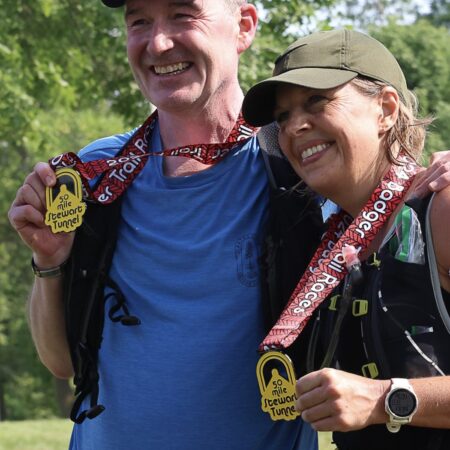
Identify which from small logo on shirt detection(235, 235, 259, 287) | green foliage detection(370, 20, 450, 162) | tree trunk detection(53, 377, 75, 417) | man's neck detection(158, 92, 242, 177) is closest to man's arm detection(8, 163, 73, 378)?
man's neck detection(158, 92, 242, 177)

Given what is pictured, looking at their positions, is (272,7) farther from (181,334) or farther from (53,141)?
(181,334)

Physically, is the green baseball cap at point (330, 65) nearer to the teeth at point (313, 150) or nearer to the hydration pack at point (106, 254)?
the teeth at point (313, 150)

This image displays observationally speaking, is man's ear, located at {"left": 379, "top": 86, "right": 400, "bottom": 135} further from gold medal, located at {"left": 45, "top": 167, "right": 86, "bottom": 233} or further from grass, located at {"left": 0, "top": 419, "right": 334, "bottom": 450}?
grass, located at {"left": 0, "top": 419, "right": 334, "bottom": 450}

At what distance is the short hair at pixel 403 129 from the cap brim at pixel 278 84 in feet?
0.19

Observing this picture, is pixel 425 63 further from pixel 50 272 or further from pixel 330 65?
pixel 330 65

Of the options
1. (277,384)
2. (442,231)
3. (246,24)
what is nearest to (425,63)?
(246,24)

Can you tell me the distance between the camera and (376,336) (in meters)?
2.69

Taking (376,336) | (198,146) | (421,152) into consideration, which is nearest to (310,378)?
(376,336)

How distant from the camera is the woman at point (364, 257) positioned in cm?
254

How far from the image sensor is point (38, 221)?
334 centimetres

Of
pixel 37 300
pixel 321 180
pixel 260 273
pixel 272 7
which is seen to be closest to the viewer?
pixel 321 180

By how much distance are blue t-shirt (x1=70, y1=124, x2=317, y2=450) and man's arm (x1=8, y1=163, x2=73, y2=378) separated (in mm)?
200

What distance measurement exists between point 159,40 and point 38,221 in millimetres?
736

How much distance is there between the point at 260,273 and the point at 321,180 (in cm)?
44
